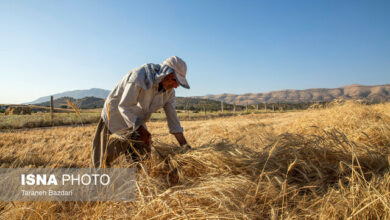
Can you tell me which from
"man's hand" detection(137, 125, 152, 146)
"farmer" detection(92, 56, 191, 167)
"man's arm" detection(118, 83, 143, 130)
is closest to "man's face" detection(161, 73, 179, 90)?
"farmer" detection(92, 56, 191, 167)

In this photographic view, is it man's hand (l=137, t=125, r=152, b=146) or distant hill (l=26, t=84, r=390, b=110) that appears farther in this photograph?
distant hill (l=26, t=84, r=390, b=110)

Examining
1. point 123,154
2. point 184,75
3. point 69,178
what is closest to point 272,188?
point 184,75

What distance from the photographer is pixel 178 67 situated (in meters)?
1.99

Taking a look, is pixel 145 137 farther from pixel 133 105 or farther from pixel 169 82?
pixel 169 82

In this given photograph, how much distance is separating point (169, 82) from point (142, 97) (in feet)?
1.08

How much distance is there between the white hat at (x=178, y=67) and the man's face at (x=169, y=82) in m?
0.08

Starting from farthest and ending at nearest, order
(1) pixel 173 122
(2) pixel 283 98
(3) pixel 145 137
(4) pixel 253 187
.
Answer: (2) pixel 283 98
(1) pixel 173 122
(3) pixel 145 137
(4) pixel 253 187

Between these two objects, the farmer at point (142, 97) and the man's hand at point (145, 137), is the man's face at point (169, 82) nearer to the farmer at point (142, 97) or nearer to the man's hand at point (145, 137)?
the farmer at point (142, 97)

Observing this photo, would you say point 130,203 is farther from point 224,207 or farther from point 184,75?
point 184,75

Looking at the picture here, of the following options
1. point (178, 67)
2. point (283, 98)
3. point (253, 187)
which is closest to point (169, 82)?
point (178, 67)

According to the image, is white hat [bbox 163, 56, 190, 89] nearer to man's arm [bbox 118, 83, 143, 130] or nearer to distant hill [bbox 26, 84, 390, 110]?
man's arm [bbox 118, 83, 143, 130]

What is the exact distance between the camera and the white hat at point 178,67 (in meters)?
1.97

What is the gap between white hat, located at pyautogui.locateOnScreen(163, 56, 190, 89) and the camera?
197cm

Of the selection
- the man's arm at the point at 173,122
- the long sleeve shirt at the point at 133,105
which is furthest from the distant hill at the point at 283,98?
the man's arm at the point at 173,122
